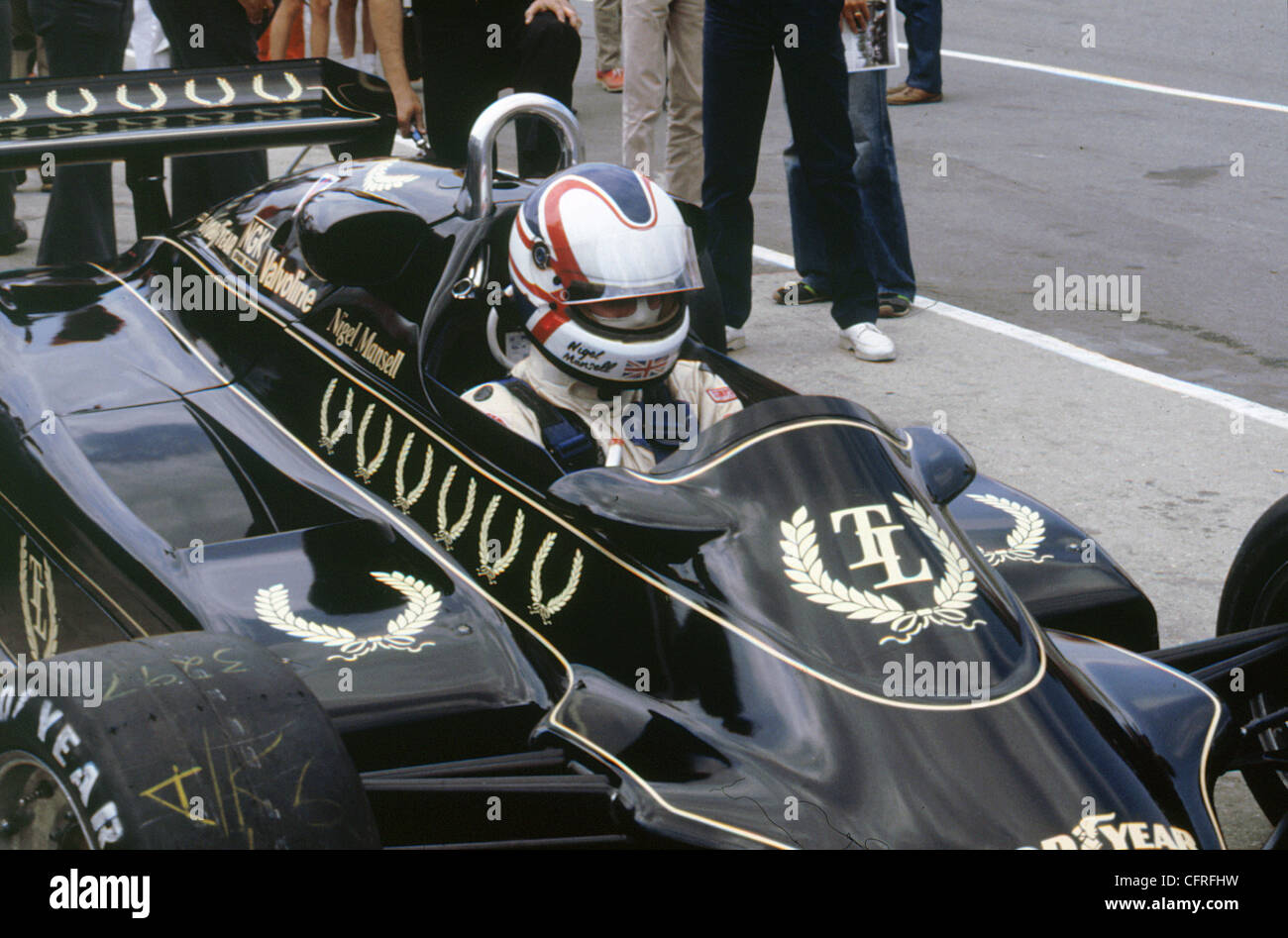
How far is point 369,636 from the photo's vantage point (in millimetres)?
2803

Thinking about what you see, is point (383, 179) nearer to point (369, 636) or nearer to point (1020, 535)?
point (369, 636)

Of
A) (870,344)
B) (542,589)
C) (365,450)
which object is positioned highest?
(365,450)

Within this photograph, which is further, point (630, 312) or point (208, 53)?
point (208, 53)

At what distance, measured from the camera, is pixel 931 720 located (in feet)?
7.61

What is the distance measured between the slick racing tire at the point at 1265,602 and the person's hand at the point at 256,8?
432cm

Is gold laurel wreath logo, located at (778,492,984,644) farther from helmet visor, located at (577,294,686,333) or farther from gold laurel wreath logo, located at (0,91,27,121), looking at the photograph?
gold laurel wreath logo, located at (0,91,27,121)

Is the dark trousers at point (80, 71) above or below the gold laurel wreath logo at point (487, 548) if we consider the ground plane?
above

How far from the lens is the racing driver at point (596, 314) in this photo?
9.66 feet

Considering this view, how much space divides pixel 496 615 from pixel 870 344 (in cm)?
341

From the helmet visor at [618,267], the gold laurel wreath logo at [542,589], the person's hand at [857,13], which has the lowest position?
the gold laurel wreath logo at [542,589]

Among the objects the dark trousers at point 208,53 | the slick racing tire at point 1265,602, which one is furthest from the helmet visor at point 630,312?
the dark trousers at point 208,53

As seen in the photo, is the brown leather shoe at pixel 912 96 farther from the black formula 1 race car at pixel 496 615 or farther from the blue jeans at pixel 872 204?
the black formula 1 race car at pixel 496 615

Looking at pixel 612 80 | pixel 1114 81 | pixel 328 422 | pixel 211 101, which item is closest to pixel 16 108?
pixel 211 101
